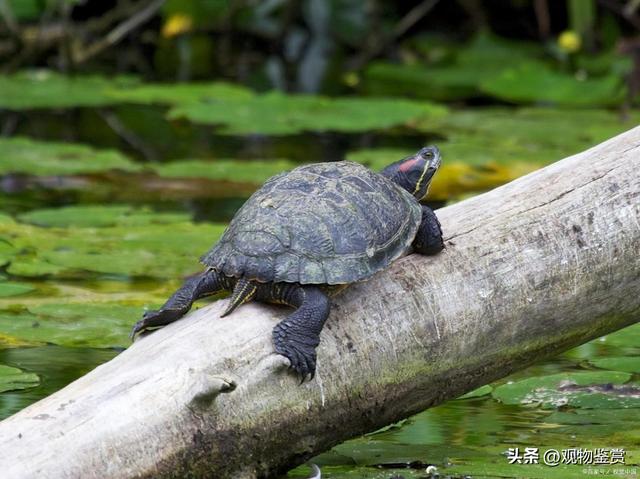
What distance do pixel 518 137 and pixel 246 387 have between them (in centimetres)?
491

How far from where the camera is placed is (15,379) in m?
3.29

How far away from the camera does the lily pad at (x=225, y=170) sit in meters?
6.11

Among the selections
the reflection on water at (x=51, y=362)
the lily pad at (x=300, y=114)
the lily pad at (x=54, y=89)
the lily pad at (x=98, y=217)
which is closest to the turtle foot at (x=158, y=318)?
the reflection on water at (x=51, y=362)

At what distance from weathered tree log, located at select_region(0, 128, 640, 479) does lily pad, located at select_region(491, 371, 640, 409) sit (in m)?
0.21

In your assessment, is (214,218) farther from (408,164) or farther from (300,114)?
(300,114)

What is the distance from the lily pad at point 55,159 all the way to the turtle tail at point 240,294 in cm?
367

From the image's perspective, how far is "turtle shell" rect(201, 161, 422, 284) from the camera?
2.70 meters

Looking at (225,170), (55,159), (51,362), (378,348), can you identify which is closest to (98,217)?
(225,170)

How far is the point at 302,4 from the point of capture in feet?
37.6

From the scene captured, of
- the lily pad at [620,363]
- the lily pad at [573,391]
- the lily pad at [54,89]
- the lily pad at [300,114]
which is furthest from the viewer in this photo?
the lily pad at [54,89]

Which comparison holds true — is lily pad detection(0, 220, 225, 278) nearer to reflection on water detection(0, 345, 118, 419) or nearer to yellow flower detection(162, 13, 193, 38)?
reflection on water detection(0, 345, 118, 419)

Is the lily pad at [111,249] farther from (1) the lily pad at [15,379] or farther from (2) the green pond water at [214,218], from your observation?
(1) the lily pad at [15,379]

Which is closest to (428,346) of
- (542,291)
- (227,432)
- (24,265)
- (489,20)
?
(542,291)

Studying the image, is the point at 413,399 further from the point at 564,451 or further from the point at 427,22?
the point at 427,22
